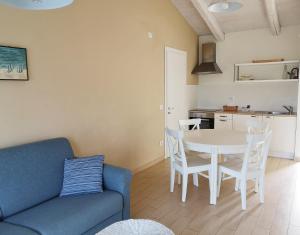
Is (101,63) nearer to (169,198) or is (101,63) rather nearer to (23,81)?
(23,81)

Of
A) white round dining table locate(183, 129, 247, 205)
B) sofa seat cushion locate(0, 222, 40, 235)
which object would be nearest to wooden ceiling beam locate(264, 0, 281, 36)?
white round dining table locate(183, 129, 247, 205)

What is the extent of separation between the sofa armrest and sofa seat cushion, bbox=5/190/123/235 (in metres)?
0.08

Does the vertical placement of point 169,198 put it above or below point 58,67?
below

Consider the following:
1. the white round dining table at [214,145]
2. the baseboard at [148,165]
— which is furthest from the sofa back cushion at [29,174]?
the baseboard at [148,165]

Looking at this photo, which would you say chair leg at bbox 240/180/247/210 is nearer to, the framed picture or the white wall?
the framed picture

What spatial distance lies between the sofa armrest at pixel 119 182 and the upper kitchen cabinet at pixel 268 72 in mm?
4159

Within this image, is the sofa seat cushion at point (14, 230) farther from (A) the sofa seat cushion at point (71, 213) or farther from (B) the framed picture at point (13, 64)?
(B) the framed picture at point (13, 64)

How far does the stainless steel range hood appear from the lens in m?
5.91

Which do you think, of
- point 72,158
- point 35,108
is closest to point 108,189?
point 72,158

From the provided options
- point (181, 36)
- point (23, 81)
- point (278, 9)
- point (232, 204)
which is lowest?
point (232, 204)

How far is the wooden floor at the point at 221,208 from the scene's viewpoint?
8.70ft

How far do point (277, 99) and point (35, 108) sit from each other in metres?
4.86

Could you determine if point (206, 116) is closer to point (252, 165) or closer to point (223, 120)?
point (223, 120)

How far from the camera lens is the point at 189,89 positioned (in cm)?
598
